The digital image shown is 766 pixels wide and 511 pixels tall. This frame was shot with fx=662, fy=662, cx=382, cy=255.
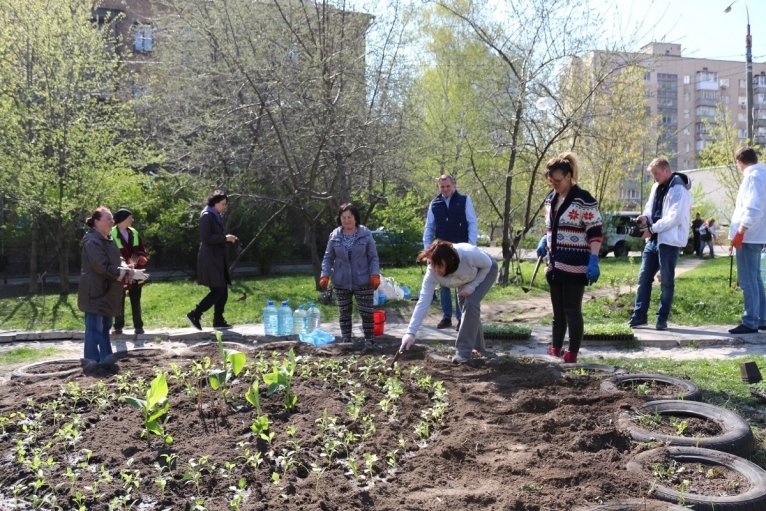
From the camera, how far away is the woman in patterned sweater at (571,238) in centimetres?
600

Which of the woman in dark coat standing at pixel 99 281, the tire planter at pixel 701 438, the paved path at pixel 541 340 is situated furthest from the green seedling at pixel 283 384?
the paved path at pixel 541 340

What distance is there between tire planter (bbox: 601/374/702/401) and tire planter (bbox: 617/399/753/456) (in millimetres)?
315

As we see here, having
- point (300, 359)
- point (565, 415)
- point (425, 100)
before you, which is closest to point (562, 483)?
point (565, 415)

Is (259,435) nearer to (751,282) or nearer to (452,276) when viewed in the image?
(452,276)

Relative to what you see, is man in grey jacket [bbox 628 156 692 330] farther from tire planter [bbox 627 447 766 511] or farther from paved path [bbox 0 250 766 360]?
tire planter [bbox 627 447 766 511]

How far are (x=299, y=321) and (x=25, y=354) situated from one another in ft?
12.0

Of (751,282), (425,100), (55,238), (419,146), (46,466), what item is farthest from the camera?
(425,100)

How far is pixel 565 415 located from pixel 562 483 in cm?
112

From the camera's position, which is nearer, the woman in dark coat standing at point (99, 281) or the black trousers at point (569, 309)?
the black trousers at point (569, 309)

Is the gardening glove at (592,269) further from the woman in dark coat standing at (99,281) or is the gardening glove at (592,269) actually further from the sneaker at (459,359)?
the woman in dark coat standing at (99,281)

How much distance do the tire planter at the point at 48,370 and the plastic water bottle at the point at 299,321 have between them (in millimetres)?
3402

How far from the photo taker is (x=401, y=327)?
988 cm

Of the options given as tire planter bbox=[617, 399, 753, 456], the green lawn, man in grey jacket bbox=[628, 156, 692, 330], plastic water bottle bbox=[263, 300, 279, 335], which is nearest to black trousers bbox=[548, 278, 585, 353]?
tire planter bbox=[617, 399, 753, 456]

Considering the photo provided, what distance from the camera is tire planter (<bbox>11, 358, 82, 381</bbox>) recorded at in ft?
20.4
